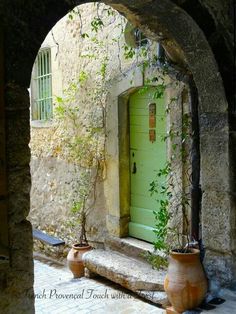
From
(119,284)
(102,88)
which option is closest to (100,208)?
(119,284)

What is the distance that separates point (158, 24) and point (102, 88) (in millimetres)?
1809

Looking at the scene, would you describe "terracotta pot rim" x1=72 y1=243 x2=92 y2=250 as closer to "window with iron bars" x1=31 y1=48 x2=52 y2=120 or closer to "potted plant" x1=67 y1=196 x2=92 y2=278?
"potted plant" x1=67 y1=196 x2=92 y2=278

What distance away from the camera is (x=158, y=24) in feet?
11.0

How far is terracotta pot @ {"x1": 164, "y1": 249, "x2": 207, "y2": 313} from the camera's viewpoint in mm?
3387

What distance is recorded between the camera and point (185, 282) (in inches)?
134

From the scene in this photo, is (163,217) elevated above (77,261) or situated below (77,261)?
above

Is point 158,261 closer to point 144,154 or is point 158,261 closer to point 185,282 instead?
point 185,282

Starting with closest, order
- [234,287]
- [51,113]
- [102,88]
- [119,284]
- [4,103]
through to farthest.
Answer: [4,103] < [234,287] < [119,284] < [102,88] < [51,113]

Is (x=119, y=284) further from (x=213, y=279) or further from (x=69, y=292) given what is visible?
(x=213, y=279)

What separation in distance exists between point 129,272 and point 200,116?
174cm

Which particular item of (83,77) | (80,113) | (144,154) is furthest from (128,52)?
(80,113)

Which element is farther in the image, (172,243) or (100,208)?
(100,208)

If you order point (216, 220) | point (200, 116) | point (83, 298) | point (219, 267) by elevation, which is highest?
point (200, 116)

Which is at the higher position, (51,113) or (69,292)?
(51,113)
